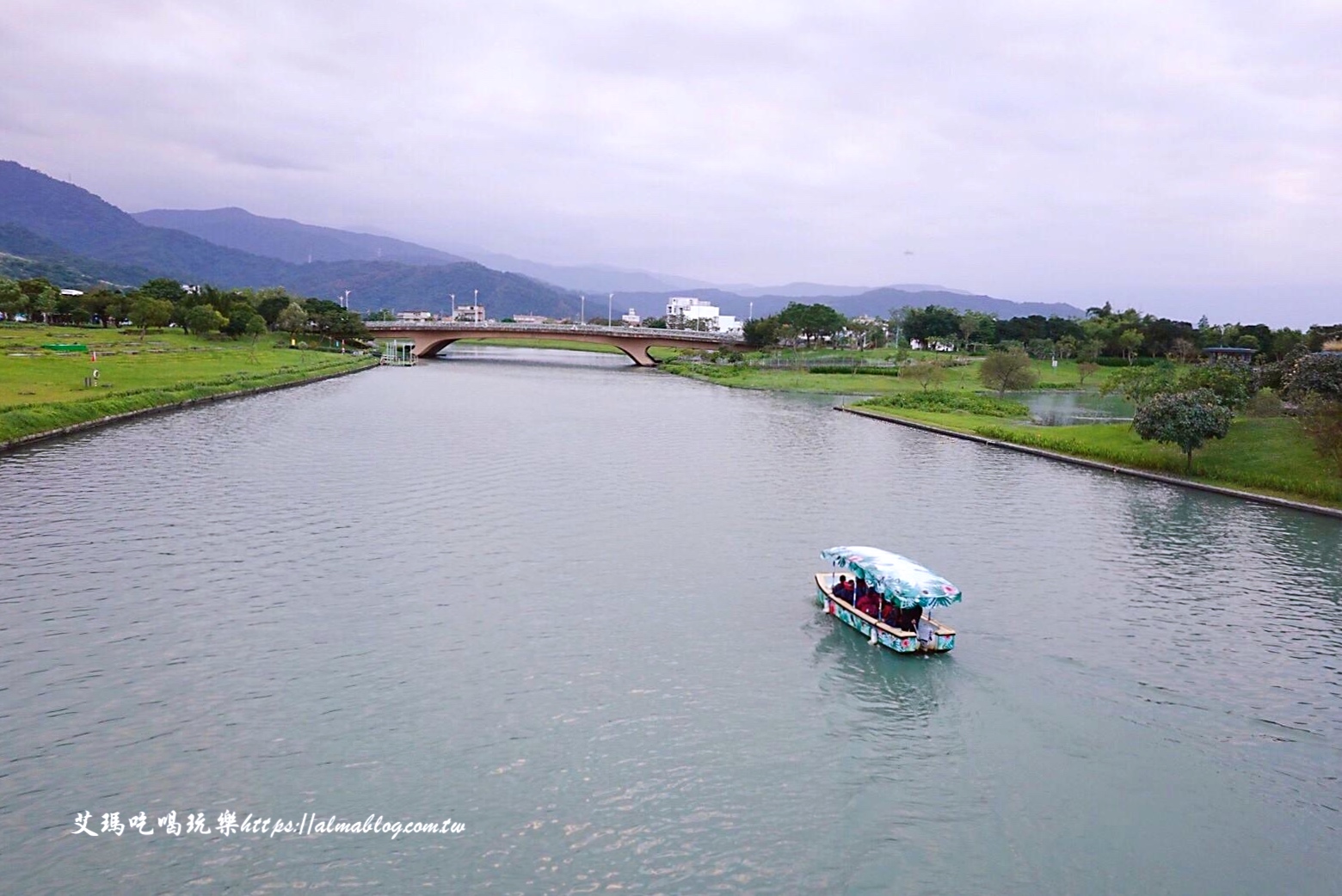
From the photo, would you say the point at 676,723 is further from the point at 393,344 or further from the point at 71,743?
the point at 393,344

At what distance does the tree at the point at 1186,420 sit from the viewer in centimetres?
4256

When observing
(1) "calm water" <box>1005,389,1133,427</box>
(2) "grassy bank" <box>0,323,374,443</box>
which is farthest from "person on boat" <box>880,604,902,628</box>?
(1) "calm water" <box>1005,389,1133,427</box>

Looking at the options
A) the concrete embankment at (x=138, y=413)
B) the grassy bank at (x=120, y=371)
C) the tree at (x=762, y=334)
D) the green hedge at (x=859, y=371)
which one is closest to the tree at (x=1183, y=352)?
the green hedge at (x=859, y=371)

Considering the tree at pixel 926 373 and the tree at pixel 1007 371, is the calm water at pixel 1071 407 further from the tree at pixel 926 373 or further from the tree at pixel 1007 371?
the tree at pixel 926 373

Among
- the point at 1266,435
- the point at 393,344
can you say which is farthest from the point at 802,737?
the point at 393,344

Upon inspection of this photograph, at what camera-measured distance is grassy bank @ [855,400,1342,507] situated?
40.9 meters

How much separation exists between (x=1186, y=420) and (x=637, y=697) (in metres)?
36.9

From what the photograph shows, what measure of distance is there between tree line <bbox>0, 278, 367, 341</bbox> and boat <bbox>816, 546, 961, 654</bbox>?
107m

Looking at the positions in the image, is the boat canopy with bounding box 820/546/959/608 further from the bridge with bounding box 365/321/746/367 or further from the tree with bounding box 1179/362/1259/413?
the bridge with bounding box 365/321/746/367

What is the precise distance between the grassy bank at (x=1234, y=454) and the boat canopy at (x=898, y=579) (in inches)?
1140

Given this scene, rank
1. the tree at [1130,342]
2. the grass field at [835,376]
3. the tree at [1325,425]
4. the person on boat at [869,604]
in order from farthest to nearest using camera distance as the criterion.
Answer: the tree at [1130,342], the grass field at [835,376], the tree at [1325,425], the person on boat at [869,604]

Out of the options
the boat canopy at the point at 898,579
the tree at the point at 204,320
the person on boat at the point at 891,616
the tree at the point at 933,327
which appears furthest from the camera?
the tree at the point at 933,327

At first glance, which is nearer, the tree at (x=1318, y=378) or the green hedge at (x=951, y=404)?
the tree at (x=1318, y=378)

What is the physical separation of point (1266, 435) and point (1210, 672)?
33.5 m
